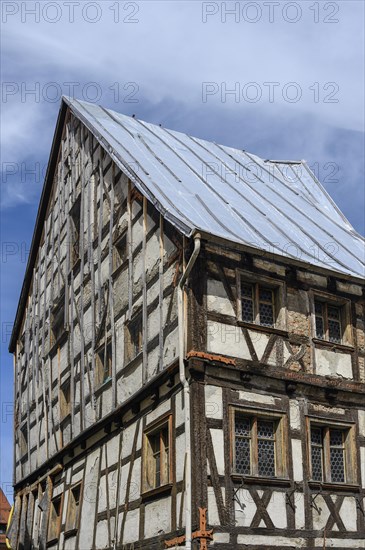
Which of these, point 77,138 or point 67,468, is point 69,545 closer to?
point 67,468

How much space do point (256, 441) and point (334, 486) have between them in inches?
66.9

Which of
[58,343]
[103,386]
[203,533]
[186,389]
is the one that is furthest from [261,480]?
[58,343]

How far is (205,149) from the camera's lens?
22.3 meters

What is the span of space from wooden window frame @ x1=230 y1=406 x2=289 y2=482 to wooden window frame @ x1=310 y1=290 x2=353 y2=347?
1.95m

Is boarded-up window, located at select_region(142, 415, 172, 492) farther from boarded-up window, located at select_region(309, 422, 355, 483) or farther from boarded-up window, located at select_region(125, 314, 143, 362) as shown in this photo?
boarded-up window, located at select_region(309, 422, 355, 483)

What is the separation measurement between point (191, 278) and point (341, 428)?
4022 mm

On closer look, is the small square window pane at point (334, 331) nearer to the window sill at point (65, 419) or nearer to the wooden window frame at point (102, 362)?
the wooden window frame at point (102, 362)

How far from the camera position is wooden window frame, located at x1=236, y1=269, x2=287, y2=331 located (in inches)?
579

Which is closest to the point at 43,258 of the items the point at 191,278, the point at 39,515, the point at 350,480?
the point at 39,515

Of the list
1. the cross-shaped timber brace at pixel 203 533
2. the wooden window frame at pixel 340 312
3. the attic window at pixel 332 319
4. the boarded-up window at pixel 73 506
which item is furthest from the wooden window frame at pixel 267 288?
the boarded-up window at pixel 73 506

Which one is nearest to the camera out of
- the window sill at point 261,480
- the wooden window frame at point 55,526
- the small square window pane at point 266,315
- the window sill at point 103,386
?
the window sill at point 261,480

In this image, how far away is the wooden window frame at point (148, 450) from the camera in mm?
13703

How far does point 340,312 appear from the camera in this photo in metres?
16.2

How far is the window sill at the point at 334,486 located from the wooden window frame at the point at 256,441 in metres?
0.57
